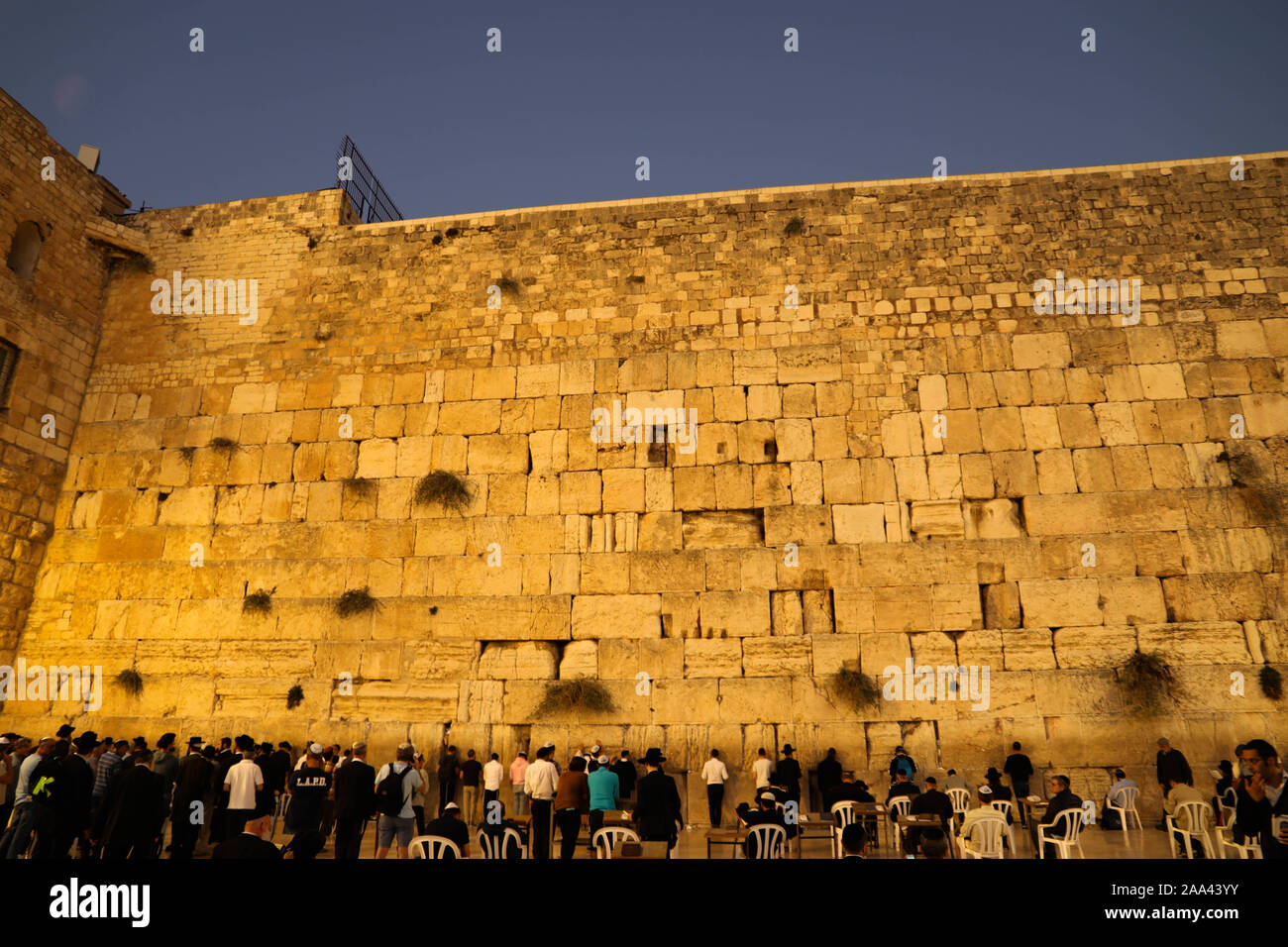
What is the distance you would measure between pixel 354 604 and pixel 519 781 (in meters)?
3.40

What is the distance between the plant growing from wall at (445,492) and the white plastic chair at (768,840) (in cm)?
642

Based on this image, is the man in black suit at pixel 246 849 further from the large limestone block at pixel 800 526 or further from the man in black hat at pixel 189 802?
the large limestone block at pixel 800 526

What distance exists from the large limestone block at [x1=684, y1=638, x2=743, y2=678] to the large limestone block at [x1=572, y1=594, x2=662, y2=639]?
1.57 ft

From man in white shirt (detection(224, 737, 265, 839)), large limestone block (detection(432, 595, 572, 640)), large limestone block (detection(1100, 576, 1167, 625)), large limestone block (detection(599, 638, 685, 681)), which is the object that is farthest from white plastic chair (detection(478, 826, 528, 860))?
large limestone block (detection(1100, 576, 1167, 625))

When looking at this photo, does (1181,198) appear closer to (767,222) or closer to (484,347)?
(767,222)

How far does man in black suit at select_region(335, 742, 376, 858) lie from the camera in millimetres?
6578

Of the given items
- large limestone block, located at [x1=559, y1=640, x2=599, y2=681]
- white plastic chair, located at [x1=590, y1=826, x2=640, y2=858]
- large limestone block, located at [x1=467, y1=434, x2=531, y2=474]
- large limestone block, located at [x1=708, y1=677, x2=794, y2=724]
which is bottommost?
white plastic chair, located at [x1=590, y1=826, x2=640, y2=858]

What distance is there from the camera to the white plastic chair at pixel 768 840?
5.79m

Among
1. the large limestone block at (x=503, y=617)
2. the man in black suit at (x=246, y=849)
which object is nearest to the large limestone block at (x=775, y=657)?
the large limestone block at (x=503, y=617)

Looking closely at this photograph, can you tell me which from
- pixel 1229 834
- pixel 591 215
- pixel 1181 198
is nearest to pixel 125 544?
pixel 591 215

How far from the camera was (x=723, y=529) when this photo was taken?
34.3 ft

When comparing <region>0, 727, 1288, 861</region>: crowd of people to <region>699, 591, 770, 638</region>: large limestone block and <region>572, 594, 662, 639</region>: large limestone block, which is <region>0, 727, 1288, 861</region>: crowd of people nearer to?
<region>699, 591, 770, 638</region>: large limestone block

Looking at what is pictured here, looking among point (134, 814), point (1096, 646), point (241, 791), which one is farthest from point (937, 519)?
point (134, 814)

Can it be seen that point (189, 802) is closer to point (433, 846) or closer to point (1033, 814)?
point (433, 846)
